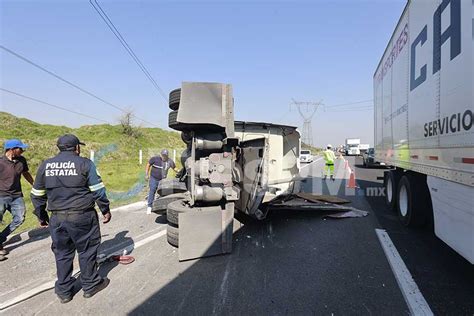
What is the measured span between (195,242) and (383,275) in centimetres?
263

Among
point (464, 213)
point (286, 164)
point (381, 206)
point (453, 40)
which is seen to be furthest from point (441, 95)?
point (381, 206)

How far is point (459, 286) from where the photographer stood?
135 inches

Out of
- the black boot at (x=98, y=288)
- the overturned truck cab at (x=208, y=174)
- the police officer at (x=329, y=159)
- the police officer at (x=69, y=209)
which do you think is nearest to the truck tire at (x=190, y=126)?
the overturned truck cab at (x=208, y=174)

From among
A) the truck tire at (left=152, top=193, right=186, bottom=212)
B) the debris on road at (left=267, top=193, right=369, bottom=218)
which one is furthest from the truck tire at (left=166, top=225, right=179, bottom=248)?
the debris on road at (left=267, top=193, right=369, bottom=218)

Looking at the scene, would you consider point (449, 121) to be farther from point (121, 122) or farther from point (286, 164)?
point (121, 122)

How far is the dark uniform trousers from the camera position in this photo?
11.0 feet

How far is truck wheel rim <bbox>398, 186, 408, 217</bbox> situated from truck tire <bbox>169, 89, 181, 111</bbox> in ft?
15.8

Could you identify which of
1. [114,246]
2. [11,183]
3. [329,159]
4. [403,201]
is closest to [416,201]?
[403,201]

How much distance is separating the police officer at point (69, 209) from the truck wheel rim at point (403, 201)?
566cm

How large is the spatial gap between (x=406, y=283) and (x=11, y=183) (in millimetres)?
6071

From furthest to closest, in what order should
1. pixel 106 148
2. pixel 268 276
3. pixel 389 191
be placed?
pixel 106 148 < pixel 389 191 < pixel 268 276

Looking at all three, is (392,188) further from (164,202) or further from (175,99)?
(175,99)

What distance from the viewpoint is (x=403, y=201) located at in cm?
614

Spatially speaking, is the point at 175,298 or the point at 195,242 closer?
the point at 175,298
